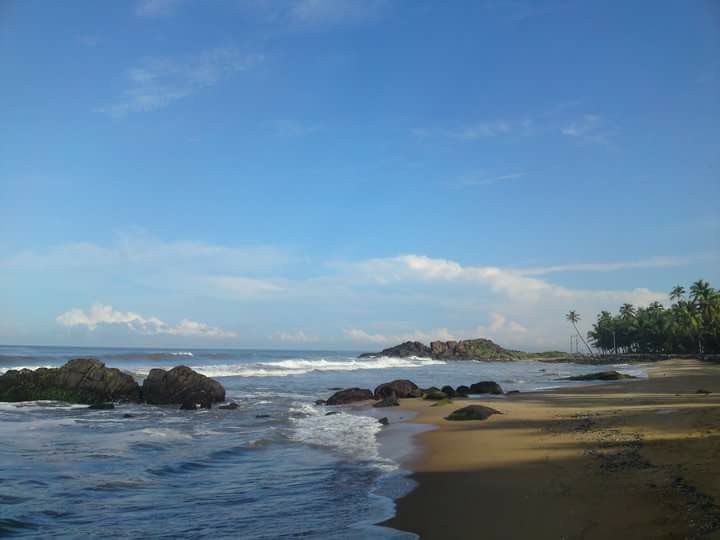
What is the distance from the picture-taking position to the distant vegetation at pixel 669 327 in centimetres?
9131

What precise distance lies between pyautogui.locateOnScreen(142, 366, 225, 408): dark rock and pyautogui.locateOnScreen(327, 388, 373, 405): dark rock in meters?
6.07

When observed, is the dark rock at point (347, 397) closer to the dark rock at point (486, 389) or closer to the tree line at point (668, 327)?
the dark rock at point (486, 389)

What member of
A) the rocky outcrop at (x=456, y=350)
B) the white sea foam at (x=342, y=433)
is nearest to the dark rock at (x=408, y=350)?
the rocky outcrop at (x=456, y=350)

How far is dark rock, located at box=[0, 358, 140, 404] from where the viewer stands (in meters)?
28.0

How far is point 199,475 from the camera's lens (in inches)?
492

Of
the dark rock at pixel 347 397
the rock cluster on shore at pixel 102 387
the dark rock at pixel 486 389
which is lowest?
the dark rock at pixel 486 389

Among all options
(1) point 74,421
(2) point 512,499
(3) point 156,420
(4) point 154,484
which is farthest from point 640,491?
(1) point 74,421

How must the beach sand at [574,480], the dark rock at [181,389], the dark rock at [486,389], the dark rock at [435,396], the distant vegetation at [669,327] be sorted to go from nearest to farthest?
the beach sand at [574,480] → the dark rock at [181,389] → the dark rock at [435,396] → the dark rock at [486,389] → the distant vegetation at [669,327]

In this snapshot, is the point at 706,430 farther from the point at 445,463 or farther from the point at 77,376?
the point at 77,376

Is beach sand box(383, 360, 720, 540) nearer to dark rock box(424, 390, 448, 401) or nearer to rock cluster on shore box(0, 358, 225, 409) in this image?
dark rock box(424, 390, 448, 401)

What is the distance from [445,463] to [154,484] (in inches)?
266

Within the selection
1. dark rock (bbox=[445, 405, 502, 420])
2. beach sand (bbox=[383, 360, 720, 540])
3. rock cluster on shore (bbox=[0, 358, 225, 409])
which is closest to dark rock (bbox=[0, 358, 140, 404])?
rock cluster on shore (bbox=[0, 358, 225, 409])

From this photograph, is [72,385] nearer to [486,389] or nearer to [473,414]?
[473,414]

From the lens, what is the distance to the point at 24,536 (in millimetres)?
8242
